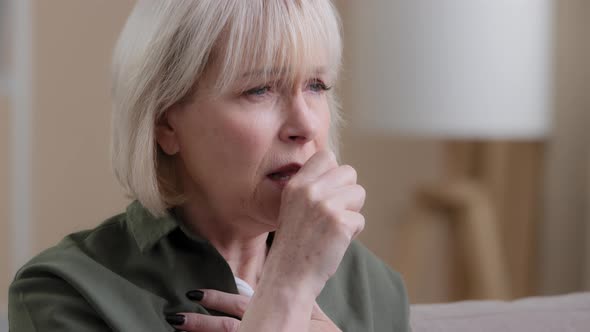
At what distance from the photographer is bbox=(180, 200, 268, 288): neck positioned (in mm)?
1309

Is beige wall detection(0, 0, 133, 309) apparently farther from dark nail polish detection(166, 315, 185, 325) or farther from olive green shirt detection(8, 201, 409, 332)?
dark nail polish detection(166, 315, 185, 325)

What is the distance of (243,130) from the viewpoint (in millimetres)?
1218

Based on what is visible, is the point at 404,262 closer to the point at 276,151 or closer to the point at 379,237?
the point at 379,237

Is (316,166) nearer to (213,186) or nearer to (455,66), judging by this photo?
(213,186)

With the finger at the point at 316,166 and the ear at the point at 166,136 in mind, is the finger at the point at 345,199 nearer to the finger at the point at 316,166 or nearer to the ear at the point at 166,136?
the finger at the point at 316,166

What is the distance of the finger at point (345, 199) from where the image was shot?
1.21 metres

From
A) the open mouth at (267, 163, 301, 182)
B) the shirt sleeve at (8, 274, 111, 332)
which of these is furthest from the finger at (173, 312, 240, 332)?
the open mouth at (267, 163, 301, 182)

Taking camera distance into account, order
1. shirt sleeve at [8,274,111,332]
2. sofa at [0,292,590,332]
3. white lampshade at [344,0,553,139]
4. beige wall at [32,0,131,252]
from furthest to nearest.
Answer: beige wall at [32,0,131,252] < white lampshade at [344,0,553,139] < sofa at [0,292,590,332] < shirt sleeve at [8,274,111,332]

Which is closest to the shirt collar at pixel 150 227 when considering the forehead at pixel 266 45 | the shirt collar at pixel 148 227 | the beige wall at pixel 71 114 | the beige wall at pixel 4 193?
the shirt collar at pixel 148 227

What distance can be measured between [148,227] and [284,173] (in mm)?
205

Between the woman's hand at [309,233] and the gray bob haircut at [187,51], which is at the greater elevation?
the gray bob haircut at [187,51]

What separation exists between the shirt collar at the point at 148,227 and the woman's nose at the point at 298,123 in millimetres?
201

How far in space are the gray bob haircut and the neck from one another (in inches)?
1.5

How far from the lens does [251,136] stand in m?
1.22
